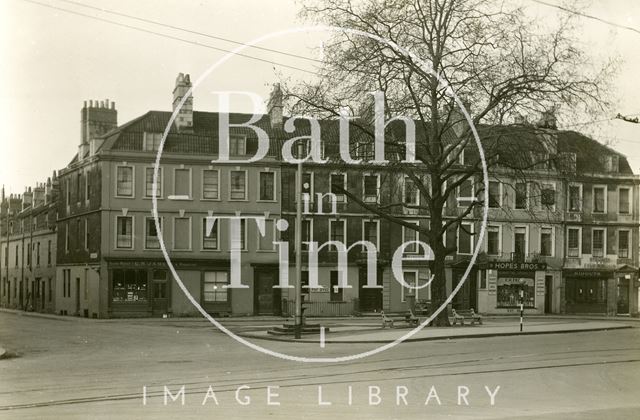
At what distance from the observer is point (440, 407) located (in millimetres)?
12023

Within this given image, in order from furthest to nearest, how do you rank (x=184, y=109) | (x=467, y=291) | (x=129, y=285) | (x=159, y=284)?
(x=467, y=291) < (x=184, y=109) < (x=159, y=284) < (x=129, y=285)

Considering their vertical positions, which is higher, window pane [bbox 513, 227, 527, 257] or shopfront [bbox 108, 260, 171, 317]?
window pane [bbox 513, 227, 527, 257]

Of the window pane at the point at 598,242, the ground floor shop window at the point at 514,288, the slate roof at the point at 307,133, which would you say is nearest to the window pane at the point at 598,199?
the window pane at the point at 598,242

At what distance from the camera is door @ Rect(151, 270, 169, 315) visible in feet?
156

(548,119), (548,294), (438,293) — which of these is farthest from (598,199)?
(548,119)

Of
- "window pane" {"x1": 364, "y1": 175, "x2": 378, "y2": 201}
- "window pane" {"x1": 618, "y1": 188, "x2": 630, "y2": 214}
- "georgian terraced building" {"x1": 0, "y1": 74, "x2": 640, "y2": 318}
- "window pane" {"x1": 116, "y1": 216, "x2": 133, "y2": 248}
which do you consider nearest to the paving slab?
"georgian terraced building" {"x1": 0, "y1": 74, "x2": 640, "y2": 318}

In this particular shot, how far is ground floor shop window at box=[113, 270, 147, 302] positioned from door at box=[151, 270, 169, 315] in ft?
1.70

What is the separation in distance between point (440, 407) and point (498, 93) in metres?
19.2

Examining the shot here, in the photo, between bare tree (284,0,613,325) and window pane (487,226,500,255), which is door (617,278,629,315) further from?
Answer: bare tree (284,0,613,325)

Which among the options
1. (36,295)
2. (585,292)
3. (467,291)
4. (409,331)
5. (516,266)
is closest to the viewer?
(409,331)

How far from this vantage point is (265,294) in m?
49.8

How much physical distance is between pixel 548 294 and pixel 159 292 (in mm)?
26351

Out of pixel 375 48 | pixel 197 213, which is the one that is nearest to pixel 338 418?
pixel 375 48

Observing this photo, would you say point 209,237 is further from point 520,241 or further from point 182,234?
point 520,241
